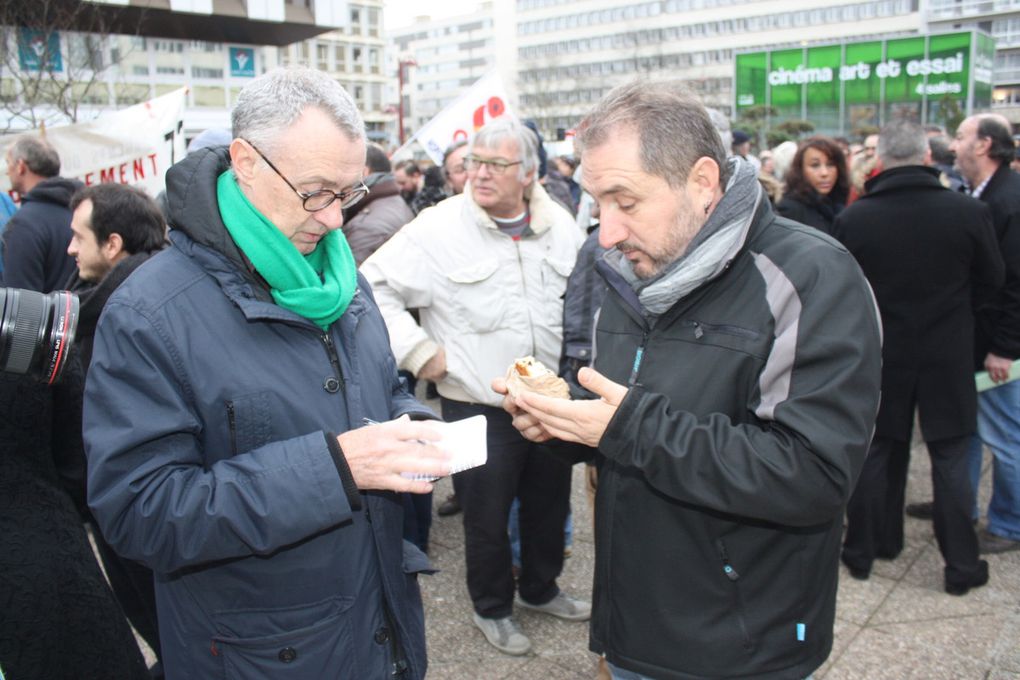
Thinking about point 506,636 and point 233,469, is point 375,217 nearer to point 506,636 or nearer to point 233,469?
point 506,636

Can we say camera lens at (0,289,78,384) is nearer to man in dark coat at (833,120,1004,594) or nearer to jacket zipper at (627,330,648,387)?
jacket zipper at (627,330,648,387)

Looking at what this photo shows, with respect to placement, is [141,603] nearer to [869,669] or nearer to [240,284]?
[240,284]

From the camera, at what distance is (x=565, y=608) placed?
392 centimetres

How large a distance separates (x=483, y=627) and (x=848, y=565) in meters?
2.05

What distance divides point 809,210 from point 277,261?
437 cm

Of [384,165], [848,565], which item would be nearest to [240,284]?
[848,565]

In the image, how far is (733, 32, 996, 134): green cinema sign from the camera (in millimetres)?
33375

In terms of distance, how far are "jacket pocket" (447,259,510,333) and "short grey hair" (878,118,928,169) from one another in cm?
217

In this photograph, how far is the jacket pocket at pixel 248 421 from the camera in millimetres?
1733

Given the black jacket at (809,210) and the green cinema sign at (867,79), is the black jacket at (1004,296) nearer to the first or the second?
the black jacket at (809,210)

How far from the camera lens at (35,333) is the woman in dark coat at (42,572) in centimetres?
51

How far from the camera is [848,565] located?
4301 millimetres

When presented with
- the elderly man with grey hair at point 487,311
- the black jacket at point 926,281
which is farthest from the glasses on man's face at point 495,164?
the black jacket at point 926,281

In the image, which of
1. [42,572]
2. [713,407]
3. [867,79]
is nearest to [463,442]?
[713,407]
